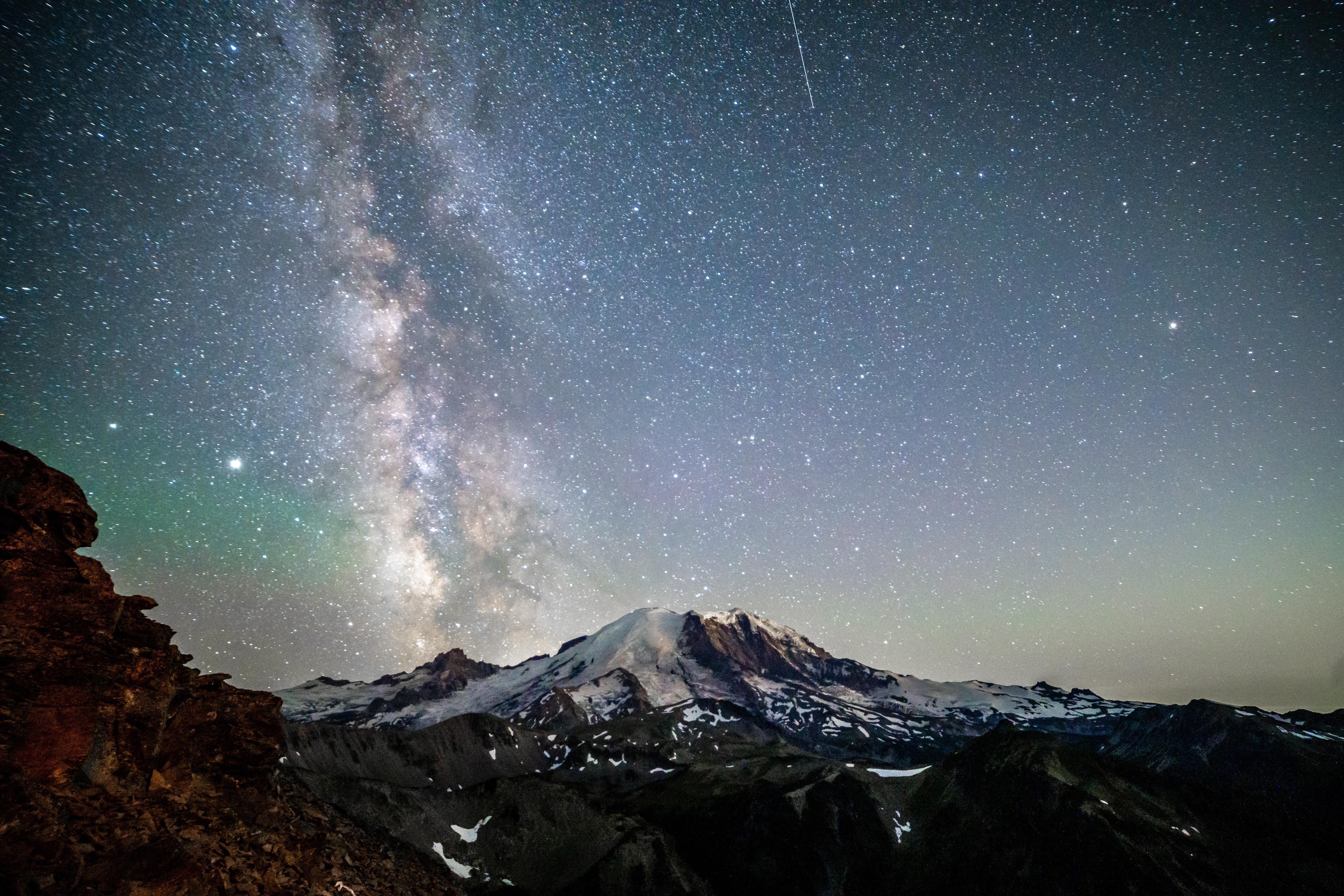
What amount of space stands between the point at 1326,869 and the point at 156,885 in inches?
5612

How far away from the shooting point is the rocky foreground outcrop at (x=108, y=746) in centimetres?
A: 1527

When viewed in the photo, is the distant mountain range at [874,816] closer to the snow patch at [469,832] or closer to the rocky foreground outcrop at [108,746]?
the snow patch at [469,832]

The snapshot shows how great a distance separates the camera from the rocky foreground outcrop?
15.3 m

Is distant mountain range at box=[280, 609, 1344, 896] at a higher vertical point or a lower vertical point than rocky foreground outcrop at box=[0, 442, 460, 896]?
lower

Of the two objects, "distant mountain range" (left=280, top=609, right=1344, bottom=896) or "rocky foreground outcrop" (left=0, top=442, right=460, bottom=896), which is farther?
"distant mountain range" (left=280, top=609, right=1344, bottom=896)

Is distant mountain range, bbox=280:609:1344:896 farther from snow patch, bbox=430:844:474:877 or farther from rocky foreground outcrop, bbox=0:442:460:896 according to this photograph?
rocky foreground outcrop, bbox=0:442:460:896

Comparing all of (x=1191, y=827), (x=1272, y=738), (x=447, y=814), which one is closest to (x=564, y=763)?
(x=447, y=814)

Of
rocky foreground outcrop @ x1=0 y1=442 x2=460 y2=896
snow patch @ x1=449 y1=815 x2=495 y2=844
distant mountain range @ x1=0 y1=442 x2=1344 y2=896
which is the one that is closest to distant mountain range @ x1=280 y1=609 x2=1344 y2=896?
snow patch @ x1=449 y1=815 x2=495 y2=844

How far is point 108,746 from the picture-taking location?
19.1m

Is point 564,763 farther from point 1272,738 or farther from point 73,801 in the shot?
point 1272,738

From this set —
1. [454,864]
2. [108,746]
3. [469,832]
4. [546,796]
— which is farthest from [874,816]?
[108,746]

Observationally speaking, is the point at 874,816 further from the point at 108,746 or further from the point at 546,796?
the point at 108,746

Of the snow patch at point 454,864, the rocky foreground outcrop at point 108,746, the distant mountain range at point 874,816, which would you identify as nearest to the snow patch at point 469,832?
the distant mountain range at point 874,816

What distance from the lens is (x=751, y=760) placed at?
13775 cm
